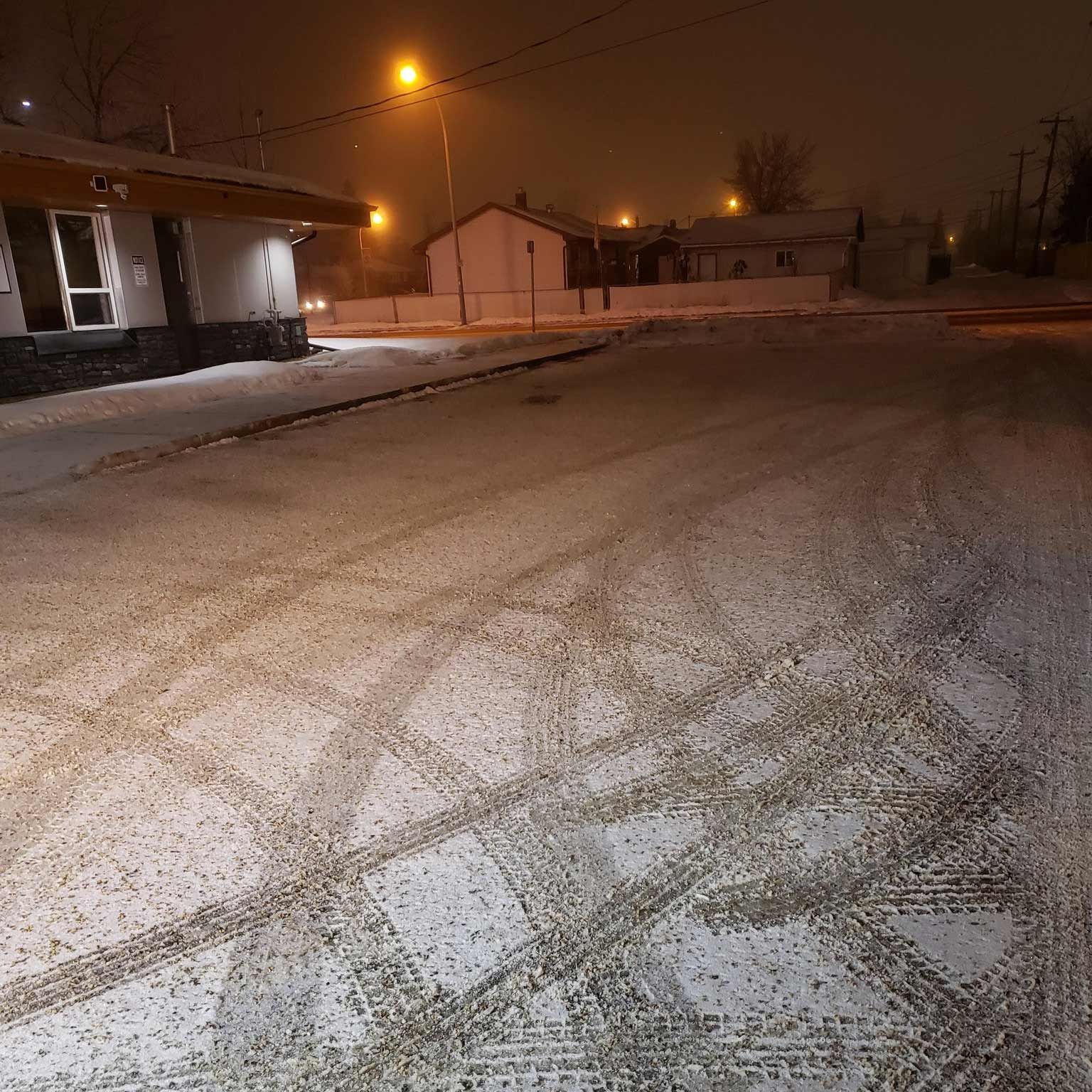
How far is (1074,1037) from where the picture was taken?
2.08m

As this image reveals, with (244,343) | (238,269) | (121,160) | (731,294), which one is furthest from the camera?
(731,294)

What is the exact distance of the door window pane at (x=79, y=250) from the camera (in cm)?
1537

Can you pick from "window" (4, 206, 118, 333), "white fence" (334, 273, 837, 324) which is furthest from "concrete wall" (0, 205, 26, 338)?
"white fence" (334, 273, 837, 324)

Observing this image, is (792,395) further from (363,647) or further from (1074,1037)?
(1074,1037)

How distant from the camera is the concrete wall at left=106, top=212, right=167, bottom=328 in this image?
16.1 m

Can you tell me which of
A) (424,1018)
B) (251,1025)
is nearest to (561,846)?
(424,1018)

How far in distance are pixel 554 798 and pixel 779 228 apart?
57.2 meters

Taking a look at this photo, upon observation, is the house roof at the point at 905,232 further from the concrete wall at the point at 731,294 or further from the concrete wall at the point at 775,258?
the concrete wall at the point at 731,294

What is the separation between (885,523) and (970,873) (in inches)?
151

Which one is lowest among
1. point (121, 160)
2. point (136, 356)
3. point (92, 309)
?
point (136, 356)

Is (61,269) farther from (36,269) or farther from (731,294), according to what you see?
(731,294)

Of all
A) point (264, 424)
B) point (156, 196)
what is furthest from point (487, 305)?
point (264, 424)

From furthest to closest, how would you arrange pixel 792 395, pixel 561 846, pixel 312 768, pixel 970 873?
1. pixel 792 395
2. pixel 312 768
3. pixel 561 846
4. pixel 970 873

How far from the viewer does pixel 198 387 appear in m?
13.6
